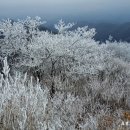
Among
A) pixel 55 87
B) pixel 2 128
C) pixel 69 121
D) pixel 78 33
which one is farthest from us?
pixel 78 33

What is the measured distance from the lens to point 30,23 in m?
22.9

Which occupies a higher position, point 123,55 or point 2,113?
point 2,113

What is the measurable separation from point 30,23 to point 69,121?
16.5m

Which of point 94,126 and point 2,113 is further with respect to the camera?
point 94,126

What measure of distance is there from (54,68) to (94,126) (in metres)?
13.4

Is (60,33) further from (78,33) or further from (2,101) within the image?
(2,101)

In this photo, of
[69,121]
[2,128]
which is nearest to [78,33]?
[69,121]

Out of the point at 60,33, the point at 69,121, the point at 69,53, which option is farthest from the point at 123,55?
the point at 69,121

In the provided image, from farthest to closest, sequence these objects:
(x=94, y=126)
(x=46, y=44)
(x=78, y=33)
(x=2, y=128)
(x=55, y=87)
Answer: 1. (x=78, y=33)
2. (x=46, y=44)
3. (x=55, y=87)
4. (x=94, y=126)
5. (x=2, y=128)

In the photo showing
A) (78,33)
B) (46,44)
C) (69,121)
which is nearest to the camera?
(69,121)

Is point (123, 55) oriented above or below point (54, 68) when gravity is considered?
below

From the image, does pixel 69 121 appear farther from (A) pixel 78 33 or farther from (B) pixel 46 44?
(A) pixel 78 33

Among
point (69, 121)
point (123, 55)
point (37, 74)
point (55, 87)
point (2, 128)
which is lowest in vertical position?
point (123, 55)

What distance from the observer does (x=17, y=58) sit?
20.2 metres
